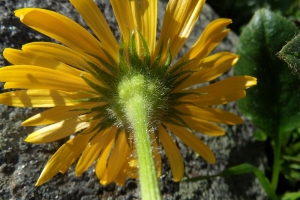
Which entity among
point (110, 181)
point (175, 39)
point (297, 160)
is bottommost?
point (110, 181)

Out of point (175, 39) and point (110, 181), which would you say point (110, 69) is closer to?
point (175, 39)

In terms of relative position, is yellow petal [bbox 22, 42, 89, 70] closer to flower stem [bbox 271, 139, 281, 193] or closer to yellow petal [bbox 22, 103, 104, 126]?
yellow petal [bbox 22, 103, 104, 126]

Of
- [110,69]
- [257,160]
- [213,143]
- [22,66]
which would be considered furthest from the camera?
[257,160]

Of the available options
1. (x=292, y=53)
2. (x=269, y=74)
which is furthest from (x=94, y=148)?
(x=269, y=74)

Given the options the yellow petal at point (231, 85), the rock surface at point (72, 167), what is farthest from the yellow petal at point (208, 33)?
the rock surface at point (72, 167)

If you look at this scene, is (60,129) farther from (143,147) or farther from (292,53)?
(292,53)

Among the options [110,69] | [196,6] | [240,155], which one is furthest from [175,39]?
[240,155]

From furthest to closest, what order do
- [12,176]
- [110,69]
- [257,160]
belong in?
[257,160], [12,176], [110,69]
